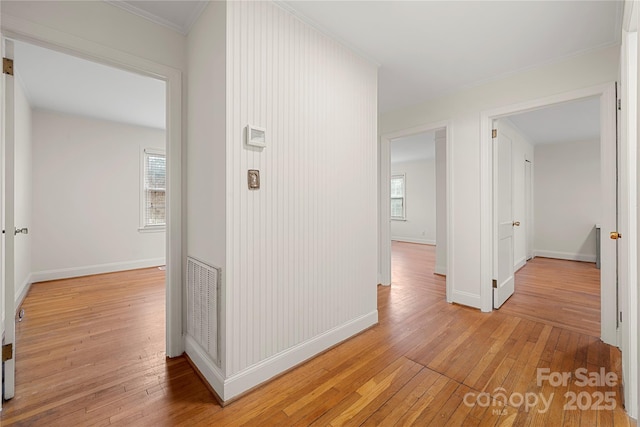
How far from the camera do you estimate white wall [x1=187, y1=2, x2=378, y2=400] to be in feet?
5.69

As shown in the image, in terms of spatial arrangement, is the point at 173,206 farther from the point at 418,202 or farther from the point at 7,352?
the point at 418,202

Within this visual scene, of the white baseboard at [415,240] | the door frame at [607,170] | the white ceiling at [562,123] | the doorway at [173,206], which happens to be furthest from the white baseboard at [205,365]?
the white baseboard at [415,240]

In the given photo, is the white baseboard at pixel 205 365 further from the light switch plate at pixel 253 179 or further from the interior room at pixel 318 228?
the light switch plate at pixel 253 179

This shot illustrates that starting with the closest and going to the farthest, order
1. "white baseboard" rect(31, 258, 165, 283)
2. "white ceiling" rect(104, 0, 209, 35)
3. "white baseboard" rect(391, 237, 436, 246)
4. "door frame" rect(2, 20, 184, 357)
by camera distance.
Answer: "white ceiling" rect(104, 0, 209, 35) < "door frame" rect(2, 20, 184, 357) < "white baseboard" rect(31, 258, 165, 283) < "white baseboard" rect(391, 237, 436, 246)

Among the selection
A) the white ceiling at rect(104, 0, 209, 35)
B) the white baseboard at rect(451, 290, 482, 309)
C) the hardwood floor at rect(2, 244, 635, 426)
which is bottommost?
the hardwood floor at rect(2, 244, 635, 426)

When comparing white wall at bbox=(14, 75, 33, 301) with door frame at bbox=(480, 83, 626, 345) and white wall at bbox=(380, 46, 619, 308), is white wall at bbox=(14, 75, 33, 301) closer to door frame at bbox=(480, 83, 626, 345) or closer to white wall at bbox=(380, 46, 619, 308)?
white wall at bbox=(380, 46, 619, 308)

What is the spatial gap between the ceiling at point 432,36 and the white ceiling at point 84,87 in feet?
0.06

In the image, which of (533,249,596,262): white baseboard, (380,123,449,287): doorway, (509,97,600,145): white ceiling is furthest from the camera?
(380,123,449,287): doorway

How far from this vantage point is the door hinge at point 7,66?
5.47ft

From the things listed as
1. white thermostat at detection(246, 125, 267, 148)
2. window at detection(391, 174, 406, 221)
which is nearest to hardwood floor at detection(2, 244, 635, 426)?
white thermostat at detection(246, 125, 267, 148)

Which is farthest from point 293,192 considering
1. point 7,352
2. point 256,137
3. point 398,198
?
point 398,198

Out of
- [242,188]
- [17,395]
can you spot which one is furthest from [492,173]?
[17,395]

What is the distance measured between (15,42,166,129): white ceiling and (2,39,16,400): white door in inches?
50.0

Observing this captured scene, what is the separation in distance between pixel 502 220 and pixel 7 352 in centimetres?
446
